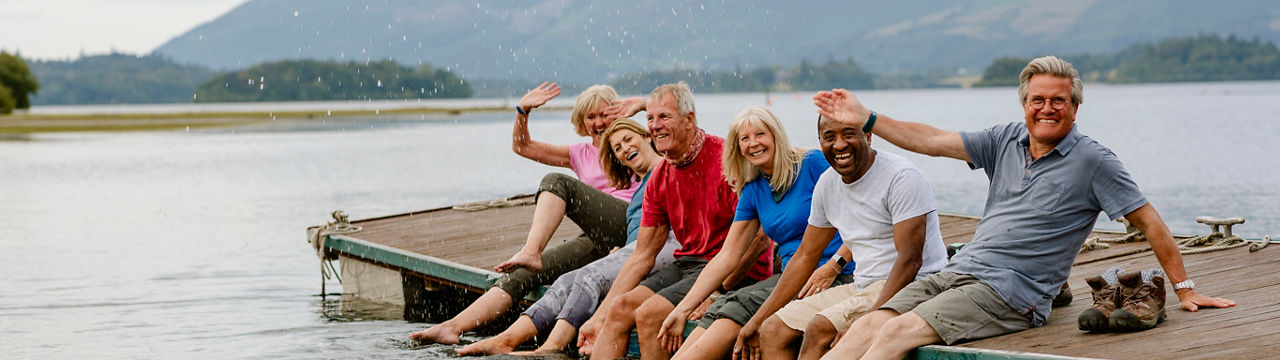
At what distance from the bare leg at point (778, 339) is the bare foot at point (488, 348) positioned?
208cm

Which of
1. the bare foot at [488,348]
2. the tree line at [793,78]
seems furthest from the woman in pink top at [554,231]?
the tree line at [793,78]

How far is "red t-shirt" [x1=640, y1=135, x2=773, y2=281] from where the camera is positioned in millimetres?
6688

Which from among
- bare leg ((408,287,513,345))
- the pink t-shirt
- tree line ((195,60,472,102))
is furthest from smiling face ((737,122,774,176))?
tree line ((195,60,472,102))

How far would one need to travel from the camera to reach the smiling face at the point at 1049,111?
16.9 feet

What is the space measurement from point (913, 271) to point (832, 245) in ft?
2.06

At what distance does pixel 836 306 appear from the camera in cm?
557

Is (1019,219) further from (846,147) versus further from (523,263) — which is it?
(523,263)

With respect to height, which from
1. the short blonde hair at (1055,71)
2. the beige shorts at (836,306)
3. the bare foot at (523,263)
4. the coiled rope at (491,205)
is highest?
the short blonde hair at (1055,71)

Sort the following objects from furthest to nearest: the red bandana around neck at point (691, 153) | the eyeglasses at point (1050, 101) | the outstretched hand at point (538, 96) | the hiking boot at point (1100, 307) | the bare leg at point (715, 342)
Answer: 1. the outstretched hand at point (538, 96)
2. the red bandana around neck at point (691, 153)
3. the bare leg at point (715, 342)
4. the hiking boot at point (1100, 307)
5. the eyeglasses at point (1050, 101)

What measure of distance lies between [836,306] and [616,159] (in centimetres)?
249

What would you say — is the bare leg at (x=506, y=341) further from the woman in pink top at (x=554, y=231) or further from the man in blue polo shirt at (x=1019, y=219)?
the man in blue polo shirt at (x=1019, y=219)

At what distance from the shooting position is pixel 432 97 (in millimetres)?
185125

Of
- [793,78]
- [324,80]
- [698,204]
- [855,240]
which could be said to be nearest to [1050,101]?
[855,240]

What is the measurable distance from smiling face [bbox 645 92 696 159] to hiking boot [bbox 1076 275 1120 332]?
2.14 meters
